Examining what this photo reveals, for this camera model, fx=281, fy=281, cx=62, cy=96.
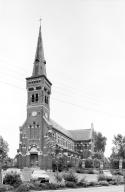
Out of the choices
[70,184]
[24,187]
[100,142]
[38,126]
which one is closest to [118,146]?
[100,142]

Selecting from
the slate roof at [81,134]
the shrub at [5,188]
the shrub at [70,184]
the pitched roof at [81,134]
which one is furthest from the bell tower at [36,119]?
the shrub at [5,188]

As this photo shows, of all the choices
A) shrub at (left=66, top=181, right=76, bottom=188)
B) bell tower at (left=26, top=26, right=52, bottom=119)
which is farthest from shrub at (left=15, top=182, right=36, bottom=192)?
bell tower at (left=26, top=26, right=52, bottom=119)

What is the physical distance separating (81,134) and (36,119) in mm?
34535

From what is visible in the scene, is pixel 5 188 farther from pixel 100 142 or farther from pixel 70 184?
pixel 100 142

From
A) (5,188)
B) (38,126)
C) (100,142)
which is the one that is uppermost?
(38,126)

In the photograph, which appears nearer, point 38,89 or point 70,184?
point 70,184

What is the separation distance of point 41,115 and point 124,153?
39460 millimetres

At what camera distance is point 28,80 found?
218 ft

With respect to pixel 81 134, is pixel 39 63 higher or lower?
higher

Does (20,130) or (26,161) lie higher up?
(20,130)

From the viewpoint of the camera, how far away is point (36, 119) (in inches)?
2506

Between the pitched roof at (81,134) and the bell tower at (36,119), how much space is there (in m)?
29.1

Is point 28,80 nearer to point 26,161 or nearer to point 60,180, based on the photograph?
point 26,161

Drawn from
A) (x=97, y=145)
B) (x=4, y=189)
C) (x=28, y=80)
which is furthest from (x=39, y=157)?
(x=97, y=145)
